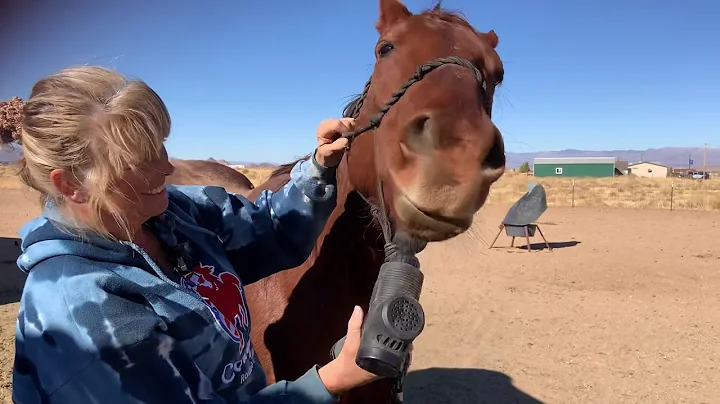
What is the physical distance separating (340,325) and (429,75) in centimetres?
108

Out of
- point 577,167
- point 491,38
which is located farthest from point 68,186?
point 577,167

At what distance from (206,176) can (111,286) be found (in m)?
4.74

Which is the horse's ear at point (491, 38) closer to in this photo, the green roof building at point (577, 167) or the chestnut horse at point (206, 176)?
the chestnut horse at point (206, 176)

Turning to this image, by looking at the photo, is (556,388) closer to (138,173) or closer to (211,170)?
(211,170)

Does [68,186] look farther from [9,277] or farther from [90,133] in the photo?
[9,277]

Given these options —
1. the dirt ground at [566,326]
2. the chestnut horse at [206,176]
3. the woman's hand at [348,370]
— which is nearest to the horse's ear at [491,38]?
the dirt ground at [566,326]

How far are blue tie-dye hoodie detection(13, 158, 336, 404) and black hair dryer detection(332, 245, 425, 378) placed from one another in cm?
20

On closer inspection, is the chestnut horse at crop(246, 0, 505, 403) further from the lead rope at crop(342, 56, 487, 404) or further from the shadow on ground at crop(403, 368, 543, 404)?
the shadow on ground at crop(403, 368, 543, 404)

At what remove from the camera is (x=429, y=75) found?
164 cm

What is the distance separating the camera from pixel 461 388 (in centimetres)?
491

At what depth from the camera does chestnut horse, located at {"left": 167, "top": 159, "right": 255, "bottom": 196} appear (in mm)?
5439

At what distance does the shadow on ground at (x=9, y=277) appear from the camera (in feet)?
24.1

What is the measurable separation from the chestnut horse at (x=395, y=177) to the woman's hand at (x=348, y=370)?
1.17 ft

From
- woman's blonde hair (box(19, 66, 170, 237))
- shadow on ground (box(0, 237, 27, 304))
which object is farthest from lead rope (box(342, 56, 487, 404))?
shadow on ground (box(0, 237, 27, 304))
